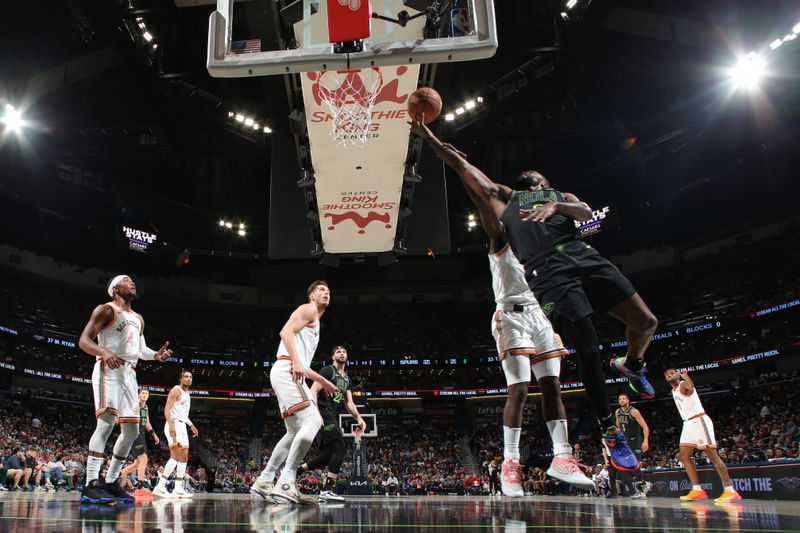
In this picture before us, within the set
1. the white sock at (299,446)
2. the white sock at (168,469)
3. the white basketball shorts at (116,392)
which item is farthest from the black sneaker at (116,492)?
the white sock at (168,469)

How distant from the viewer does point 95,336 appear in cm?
555

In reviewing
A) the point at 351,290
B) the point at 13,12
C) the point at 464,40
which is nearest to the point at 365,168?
the point at 464,40

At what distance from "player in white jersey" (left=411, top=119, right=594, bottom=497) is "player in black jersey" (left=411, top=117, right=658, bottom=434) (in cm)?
48

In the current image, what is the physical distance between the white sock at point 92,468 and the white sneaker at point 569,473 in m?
4.18

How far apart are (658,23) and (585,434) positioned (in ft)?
61.2

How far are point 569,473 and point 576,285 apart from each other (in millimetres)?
1290

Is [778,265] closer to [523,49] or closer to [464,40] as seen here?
[523,49]

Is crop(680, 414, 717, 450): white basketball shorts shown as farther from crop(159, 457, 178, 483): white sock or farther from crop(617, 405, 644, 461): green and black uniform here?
crop(159, 457, 178, 483): white sock

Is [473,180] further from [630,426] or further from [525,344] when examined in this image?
[630,426]

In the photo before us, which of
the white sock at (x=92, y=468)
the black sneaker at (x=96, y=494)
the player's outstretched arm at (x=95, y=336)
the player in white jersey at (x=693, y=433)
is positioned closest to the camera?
the black sneaker at (x=96, y=494)

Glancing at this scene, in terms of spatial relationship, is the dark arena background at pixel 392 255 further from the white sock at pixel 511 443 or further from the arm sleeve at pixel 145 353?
the arm sleeve at pixel 145 353

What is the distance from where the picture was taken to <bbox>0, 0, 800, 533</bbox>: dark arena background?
5195 mm

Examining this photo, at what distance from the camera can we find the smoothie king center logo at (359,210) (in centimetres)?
970

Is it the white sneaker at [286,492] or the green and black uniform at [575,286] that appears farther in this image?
the white sneaker at [286,492]
